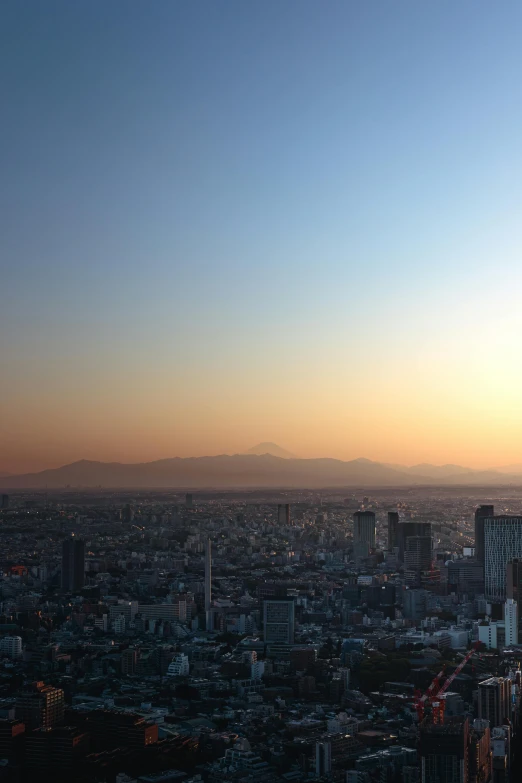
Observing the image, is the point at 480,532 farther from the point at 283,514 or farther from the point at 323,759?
the point at 323,759

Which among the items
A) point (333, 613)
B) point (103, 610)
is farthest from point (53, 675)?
point (333, 613)

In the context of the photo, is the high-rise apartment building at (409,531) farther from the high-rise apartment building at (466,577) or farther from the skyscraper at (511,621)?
the skyscraper at (511,621)

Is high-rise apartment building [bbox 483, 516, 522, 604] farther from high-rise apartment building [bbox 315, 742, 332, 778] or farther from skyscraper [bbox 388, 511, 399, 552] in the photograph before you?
high-rise apartment building [bbox 315, 742, 332, 778]

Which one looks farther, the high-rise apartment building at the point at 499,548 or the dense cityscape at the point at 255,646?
the high-rise apartment building at the point at 499,548

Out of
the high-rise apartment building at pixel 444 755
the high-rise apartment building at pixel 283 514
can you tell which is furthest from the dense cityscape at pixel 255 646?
the high-rise apartment building at pixel 283 514

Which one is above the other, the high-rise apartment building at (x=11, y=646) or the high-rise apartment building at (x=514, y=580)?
the high-rise apartment building at (x=514, y=580)

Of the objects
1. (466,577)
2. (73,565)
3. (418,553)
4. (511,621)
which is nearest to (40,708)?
(511,621)

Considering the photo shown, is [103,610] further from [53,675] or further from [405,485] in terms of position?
[405,485]
